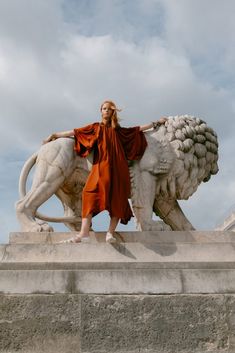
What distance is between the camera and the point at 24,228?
23.2ft

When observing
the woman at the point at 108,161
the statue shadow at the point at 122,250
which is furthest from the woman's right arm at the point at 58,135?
the statue shadow at the point at 122,250

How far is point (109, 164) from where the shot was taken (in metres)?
6.93

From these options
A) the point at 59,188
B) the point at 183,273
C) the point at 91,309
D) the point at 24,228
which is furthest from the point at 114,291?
the point at 59,188

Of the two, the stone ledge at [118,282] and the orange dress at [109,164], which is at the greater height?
the orange dress at [109,164]

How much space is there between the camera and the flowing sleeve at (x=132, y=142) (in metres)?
7.36

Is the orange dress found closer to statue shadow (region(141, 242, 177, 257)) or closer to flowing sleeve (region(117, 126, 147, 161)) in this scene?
flowing sleeve (region(117, 126, 147, 161))

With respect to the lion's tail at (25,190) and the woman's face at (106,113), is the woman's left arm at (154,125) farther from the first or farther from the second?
the lion's tail at (25,190)

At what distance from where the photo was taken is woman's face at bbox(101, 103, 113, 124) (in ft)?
24.1

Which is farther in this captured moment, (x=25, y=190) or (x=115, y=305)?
(x=25, y=190)

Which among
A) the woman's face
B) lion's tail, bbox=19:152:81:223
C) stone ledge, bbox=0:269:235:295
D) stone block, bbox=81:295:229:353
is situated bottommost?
stone block, bbox=81:295:229:353

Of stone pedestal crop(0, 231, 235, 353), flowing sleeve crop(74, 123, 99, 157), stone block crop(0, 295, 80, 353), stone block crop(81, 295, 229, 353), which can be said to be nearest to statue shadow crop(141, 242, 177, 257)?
stone pedestal crop(0, 231, 235, 353)

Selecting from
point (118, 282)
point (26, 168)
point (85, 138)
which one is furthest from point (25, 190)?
point (118, 282)

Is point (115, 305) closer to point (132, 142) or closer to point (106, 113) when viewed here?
point (132, 142)

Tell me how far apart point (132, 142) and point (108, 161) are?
24.8 inches
